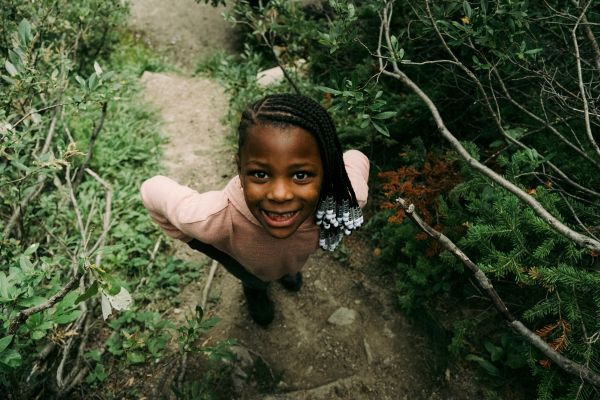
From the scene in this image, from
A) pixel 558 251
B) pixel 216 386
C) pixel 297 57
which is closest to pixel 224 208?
pixel 216 386

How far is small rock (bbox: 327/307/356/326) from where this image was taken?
10.3 ft

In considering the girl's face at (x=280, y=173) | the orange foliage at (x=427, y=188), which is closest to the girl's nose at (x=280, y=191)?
the girl's face at (x=280, y=173)

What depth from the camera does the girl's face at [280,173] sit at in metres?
1.62

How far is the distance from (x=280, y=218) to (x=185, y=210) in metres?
0.56

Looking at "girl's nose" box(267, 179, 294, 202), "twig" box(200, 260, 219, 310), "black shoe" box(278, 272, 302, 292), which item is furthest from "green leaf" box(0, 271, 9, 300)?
"black shoe" box(278, 272, 302, 292)

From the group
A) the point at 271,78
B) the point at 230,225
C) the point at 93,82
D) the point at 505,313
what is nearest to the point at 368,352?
the point at 505,313

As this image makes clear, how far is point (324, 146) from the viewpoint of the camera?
1.74 m

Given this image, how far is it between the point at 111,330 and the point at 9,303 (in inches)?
55.1

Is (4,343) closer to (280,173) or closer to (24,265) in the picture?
(24,265)

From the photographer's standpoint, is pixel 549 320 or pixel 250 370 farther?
pixel 250 370

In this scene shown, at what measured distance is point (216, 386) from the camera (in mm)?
2723

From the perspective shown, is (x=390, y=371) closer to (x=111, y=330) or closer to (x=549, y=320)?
(x=549, y=320)

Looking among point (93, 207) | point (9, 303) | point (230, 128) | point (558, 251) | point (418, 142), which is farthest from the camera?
→ point (230, 128)

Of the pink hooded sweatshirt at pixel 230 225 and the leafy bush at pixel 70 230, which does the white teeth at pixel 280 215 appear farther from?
the leafy bush at pixel 70 230
